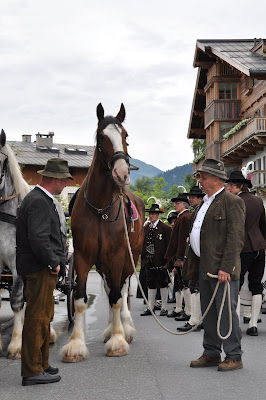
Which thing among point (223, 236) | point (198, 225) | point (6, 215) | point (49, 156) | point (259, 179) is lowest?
point (223, 236)

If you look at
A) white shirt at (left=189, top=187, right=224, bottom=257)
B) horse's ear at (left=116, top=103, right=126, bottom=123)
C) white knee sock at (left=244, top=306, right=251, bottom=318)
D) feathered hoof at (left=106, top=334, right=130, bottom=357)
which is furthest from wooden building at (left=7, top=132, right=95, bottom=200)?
white shirt at (left=189, top=187, right=224, bottom=257)

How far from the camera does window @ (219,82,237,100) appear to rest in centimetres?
4131

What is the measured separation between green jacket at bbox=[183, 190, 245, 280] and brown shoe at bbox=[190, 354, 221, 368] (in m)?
0.86

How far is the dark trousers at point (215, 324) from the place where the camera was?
676 cm

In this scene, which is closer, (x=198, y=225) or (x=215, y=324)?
(x=215, y=324)

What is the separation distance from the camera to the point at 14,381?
620cm

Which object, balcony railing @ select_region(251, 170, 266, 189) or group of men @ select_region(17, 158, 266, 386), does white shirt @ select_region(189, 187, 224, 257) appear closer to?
group of men @ select_region(17, 158, 266, 386)

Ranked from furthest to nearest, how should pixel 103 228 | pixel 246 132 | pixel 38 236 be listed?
pixel 246 132
pixel 103 228
pixel 38 236

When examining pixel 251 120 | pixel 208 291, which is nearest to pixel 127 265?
pixel 208 291

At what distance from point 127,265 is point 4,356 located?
2.29 metres

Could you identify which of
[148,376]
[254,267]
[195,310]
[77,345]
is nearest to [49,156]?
[195,310]

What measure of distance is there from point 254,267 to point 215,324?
2.70 meters

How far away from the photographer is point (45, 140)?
73375mm

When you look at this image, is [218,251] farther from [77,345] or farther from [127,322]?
[127,322]
